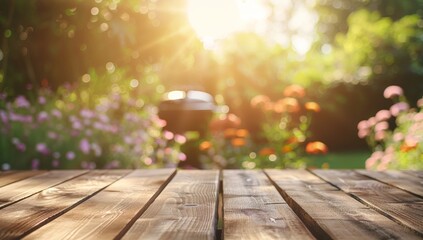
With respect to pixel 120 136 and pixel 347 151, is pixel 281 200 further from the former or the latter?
pixel 347 151

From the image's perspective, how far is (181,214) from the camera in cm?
163

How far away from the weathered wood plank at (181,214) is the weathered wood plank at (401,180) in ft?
2.32

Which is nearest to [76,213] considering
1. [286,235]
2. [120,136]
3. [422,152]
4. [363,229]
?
[286,235]

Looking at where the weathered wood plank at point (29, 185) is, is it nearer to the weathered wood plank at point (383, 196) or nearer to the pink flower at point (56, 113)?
the weathered wood plank at point (383, 196)

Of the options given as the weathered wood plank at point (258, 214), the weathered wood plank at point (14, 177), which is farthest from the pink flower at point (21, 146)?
the weathered wood plank at point (258, 214)

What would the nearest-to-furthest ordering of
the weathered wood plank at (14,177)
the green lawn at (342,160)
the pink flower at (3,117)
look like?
the weathered wood plank at (14,177) < the pink flower at (3,117) < the green lawn at (342,160)

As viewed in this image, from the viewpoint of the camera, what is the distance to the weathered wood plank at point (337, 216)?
1381 mm

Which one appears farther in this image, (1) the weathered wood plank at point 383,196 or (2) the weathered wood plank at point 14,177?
(2) the weathered wood plank at point 14,177

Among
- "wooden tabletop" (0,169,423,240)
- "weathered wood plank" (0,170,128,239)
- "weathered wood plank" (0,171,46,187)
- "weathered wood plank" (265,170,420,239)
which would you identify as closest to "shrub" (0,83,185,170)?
"weathered wood plank" (0,171,46,187)

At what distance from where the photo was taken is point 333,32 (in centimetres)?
2739

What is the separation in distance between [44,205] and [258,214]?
0.65 m

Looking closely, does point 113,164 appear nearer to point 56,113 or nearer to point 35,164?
point 56,113

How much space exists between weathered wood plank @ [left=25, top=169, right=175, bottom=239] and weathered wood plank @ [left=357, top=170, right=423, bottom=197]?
91 cm

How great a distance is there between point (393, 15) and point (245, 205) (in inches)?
856
